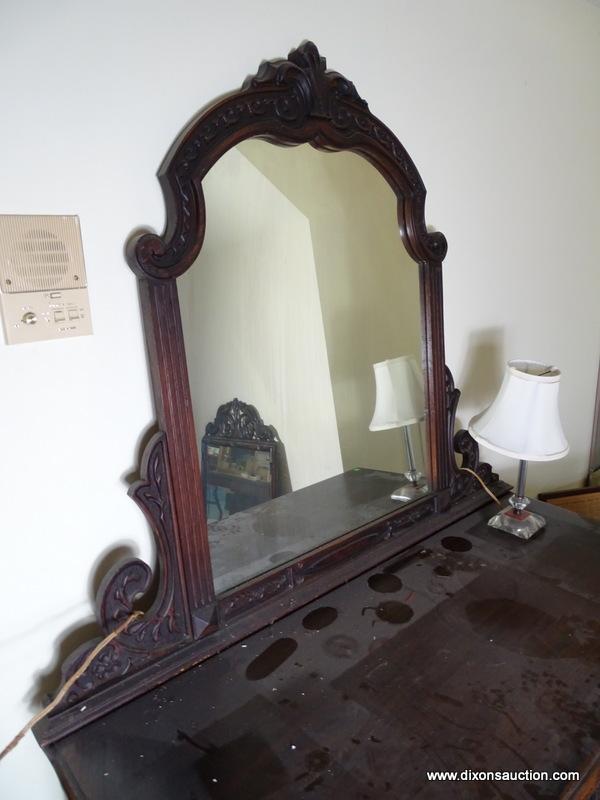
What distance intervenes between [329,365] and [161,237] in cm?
44

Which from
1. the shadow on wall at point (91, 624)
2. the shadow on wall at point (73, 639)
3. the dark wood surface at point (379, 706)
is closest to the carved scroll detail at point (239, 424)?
the shadow on wall at point (91, 624)

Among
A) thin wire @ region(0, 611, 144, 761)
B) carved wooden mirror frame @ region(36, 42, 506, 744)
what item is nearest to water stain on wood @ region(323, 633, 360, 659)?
carved wooden mirror frame @ region(36, 42, 506, 744)

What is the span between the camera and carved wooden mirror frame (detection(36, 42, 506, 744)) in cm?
77

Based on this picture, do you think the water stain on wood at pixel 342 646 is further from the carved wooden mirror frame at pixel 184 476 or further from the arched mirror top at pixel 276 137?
the arched mirror top at pixel 276 137

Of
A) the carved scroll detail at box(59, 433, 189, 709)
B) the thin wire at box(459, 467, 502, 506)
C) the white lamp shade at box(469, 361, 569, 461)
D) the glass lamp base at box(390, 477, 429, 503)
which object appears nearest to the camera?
the carved scroll detail at box(59, 433, 189, 709)

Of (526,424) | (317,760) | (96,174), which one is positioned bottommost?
(317,760)

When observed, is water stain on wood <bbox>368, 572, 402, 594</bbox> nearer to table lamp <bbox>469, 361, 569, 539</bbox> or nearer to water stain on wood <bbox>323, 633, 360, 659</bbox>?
water stain on wood <bbox>323, 633, 360, 659</bbox>

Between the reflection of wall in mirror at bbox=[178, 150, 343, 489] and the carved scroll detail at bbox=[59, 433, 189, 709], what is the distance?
126mm

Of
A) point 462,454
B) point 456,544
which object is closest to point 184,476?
point 456,544

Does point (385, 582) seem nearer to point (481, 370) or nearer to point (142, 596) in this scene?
point (142, 596)

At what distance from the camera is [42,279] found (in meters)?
0.71

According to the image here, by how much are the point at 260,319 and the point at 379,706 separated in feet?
2.17

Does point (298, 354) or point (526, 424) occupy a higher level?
point (298, 354)

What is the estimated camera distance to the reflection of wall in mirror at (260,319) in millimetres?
856
